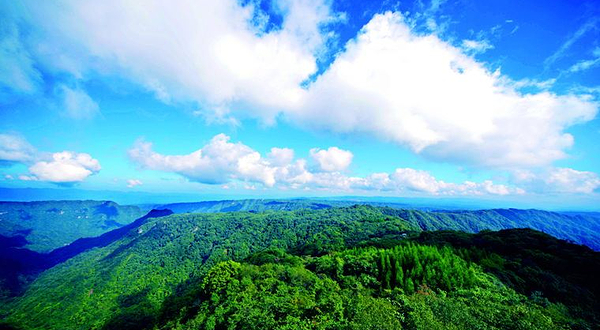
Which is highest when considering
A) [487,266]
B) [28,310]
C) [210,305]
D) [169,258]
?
[487,266]

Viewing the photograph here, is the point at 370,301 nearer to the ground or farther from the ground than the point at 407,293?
farther from the ground

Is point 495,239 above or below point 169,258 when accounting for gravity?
above

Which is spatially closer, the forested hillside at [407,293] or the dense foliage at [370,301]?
the dense foliage at [370,301]

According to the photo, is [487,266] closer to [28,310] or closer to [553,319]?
[553,319]

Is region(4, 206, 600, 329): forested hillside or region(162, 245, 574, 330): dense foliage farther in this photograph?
region(4, 206, 600, 329): forested hillside

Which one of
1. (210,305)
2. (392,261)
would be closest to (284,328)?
(210,305)

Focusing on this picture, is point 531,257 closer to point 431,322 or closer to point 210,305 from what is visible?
point 431,322

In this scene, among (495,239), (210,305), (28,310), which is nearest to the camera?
(210,305)

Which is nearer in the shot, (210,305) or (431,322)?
(431,322)

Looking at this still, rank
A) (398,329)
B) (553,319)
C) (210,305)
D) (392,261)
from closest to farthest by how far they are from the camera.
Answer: (398,329), (553,319), (210,305), (392,261)

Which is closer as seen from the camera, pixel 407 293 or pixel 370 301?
pixel 370 301
